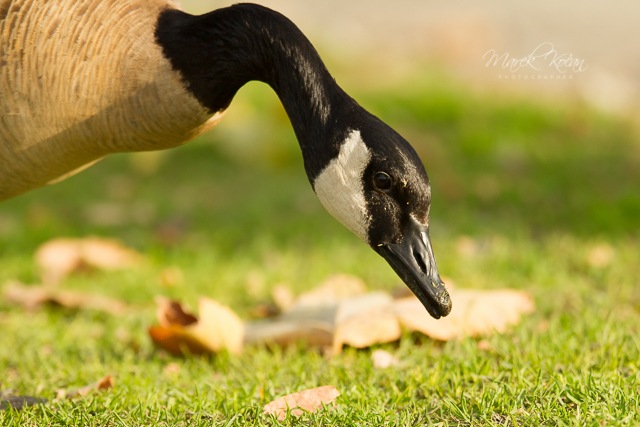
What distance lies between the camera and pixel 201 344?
12.5 ft

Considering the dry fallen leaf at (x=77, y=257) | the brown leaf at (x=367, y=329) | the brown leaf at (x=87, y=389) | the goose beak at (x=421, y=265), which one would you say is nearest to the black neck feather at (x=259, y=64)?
the goose beak at (x=421, y=265)

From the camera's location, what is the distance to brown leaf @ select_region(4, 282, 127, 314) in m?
4.63

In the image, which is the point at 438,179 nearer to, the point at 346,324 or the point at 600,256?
the point at 600,256

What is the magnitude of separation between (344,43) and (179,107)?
741 cm

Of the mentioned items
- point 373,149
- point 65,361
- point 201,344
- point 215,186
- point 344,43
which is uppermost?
point 344,43

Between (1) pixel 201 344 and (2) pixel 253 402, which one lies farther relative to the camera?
(1) pixel 201 344

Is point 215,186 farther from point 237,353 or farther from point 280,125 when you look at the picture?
point 237,353

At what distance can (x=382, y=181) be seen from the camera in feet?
10.3

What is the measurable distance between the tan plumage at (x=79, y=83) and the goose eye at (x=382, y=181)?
816 mm

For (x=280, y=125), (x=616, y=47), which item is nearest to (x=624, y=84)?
(x=616, y=47)

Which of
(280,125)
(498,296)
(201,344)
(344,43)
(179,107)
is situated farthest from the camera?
(344,43)

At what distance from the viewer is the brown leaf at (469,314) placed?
12.3 feet

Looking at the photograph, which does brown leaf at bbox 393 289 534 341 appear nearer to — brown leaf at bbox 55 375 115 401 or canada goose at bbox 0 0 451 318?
canada goose at bbox 0 0 451 318

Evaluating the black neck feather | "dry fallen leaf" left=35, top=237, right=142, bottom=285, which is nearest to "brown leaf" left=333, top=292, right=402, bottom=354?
the black neck feather
